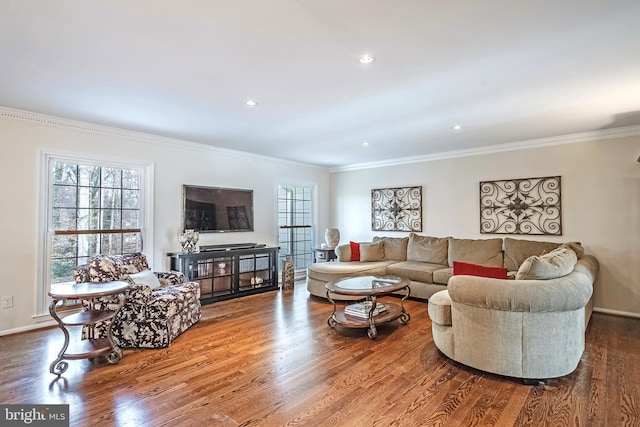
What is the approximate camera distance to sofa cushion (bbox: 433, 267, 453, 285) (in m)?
4.66

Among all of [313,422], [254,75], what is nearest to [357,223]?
[254,75]

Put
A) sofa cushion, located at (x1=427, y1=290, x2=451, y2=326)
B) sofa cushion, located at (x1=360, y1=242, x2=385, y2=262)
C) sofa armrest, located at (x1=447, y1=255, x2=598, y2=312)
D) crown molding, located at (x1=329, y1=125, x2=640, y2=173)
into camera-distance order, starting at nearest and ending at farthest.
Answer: sofa armrest, located at (x1=447, y1=255, x2=598, y2=312) → sofa cushion, located at (x1=427, y1=290, x2=451, y2=326) → crown molding, located at (x1=329, y1=125, x2=640, y2=173) → sofa cushion, located at (x1=360, y1=242, x2=385, y2=262)

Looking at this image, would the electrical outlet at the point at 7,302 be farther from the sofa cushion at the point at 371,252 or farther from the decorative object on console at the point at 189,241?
the sofa cushion at the point at 371,252

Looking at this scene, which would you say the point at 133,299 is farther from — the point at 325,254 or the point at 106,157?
the point at 325,254

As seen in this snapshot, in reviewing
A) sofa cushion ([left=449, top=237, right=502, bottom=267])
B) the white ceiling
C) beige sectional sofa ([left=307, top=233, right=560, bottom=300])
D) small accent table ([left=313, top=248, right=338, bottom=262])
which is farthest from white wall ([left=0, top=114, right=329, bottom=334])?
sofa cushion ([left=449, top=237, right=502, bottom=267])

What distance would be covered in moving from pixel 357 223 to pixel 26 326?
541cm

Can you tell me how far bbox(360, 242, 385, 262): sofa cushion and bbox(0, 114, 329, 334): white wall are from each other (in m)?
1.74

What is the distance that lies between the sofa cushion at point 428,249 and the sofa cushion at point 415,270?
0.46ft

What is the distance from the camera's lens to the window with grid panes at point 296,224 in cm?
662

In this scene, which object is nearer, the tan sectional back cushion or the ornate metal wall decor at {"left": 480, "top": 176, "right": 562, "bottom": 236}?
the tan sectional back cushion

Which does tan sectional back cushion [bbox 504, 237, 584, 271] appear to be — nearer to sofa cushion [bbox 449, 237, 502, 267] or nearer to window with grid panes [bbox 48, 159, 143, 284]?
sofa cushion [bbox 449, 237, 502, 267]

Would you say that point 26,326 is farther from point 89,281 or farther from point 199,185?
point 199,185

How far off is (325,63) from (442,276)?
342 centimetres

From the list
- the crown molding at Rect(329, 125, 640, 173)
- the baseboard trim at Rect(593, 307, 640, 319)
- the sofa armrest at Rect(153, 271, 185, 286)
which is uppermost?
the crown molding at Rect(329, 125, 640, 173)
